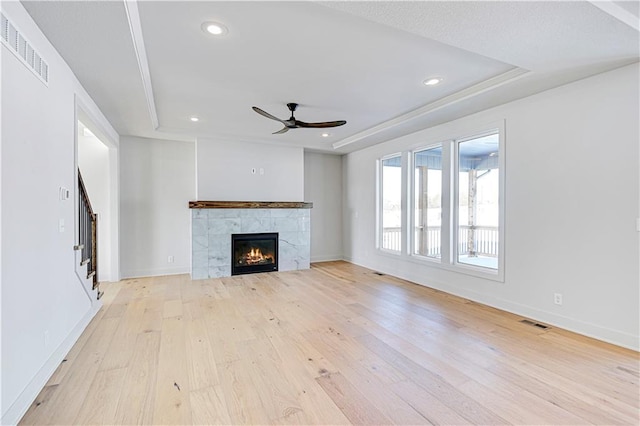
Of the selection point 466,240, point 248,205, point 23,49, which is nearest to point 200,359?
point 23,49

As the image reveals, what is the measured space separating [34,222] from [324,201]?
5.76 m

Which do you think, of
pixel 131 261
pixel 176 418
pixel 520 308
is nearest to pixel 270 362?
pixel 176 418

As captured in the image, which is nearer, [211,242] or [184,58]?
[184,58]

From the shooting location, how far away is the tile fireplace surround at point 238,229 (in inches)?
221

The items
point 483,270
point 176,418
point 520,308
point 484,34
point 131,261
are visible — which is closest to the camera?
point 176,418

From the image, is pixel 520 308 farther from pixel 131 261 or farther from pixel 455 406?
pixel 131 261

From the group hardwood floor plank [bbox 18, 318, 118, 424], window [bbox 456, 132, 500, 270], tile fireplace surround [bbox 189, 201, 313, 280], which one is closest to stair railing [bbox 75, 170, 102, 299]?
hardwood floor plank [bbox 18, 318, 118, 424]

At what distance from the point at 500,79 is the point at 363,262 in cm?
449

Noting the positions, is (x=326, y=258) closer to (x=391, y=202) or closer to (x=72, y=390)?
(x=391, y=202)

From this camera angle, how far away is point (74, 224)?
297cm

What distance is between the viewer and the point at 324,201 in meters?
7.47

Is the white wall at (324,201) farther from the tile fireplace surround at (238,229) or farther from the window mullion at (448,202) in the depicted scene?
the window mullion at (448,202)

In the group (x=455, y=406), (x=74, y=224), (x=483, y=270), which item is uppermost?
(x=74, y=224)

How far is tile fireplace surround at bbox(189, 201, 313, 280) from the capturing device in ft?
18.4
